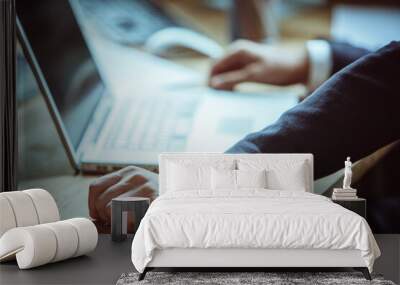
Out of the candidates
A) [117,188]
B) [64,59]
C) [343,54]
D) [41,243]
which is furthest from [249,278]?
[64,59]

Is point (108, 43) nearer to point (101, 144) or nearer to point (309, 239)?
point (101, 144)

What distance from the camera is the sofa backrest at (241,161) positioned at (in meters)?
6.91

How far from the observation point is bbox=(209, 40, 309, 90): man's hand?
748 centimetres

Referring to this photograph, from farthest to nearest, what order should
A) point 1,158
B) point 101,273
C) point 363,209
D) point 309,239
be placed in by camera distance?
point 1,158 → point 363,209 → point 101,273 → point 309,239

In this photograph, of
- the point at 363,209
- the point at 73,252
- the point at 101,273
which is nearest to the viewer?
the point at 101,273

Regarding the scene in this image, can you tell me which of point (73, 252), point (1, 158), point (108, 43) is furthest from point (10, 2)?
point (73, 252)

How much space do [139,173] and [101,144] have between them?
53 centimetres

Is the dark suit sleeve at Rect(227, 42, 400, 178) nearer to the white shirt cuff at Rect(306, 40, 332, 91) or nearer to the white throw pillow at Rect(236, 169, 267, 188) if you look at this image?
the white shirt cuff at Rect(306, 40, 332, 91)

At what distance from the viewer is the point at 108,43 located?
300 inches

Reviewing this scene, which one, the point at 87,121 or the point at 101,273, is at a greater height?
the point at 87,121

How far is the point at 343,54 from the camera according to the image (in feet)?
24.2

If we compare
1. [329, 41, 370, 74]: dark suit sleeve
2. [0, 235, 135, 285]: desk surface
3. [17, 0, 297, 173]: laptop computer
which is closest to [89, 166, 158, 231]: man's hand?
[17, 0, 297, 173]: laptop computer

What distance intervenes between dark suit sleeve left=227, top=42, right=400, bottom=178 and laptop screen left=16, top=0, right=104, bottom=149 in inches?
78.4

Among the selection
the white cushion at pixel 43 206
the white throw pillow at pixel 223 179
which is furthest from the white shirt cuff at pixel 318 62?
the white cushion at pixel 43 206
